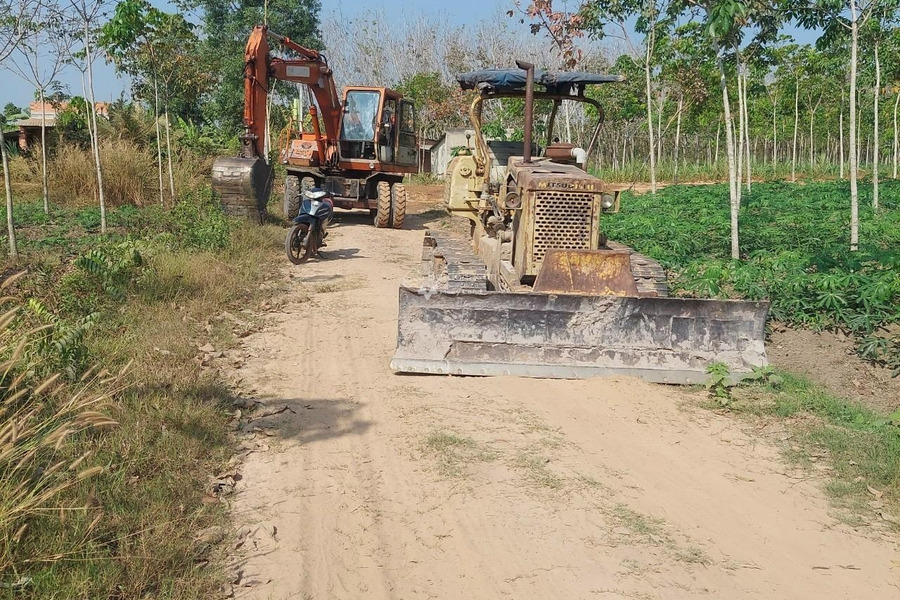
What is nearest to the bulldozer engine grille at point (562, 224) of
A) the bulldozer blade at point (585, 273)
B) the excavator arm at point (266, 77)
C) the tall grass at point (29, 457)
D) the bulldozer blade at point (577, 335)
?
the bulldozer blade at point (585, 273)

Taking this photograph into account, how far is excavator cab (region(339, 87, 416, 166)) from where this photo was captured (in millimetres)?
16000

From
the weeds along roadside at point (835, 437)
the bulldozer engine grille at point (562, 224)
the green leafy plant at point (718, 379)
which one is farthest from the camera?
the bulldozer engine grille at point (562, 224)

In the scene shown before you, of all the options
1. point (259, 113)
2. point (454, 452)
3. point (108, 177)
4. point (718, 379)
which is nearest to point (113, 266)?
point (454, 452)

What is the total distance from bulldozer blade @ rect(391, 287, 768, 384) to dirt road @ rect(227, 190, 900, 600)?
A: 0.18 meters

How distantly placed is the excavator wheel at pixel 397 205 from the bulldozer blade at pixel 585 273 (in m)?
9.93

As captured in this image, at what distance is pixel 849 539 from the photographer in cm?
374

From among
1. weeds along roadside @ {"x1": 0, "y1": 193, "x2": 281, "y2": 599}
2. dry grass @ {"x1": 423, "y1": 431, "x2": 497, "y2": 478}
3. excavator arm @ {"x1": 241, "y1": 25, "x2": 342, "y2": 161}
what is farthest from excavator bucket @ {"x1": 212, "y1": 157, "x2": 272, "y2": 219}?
dry grass @ {"x1": 423, "y1": 431, "x2": 497, "y2": 478}

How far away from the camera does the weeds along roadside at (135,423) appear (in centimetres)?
310

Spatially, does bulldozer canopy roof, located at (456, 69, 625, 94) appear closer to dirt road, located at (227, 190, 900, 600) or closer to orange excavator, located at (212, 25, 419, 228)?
dirt road, located at (227, 190, 900, 600)

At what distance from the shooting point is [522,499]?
4.05m

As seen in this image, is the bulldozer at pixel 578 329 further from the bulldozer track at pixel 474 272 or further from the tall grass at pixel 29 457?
the tall grass at pixel 29 457

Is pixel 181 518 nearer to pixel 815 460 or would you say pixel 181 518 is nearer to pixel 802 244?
pixel 815 460

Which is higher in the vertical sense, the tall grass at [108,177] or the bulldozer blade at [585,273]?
the tall grass at [108,177]

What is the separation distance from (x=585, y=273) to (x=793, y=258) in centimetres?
360
